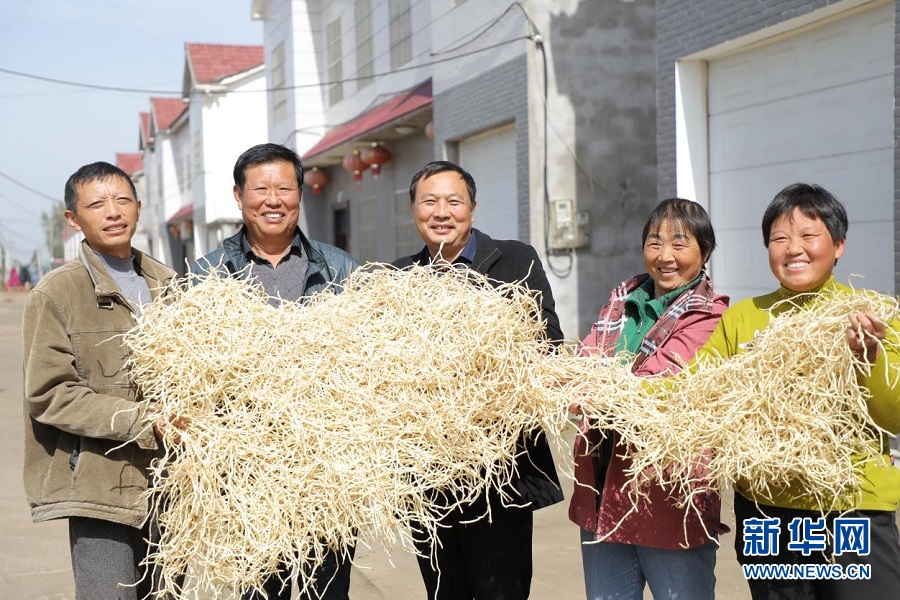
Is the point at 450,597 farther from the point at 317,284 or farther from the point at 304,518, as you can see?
the point at 317,284

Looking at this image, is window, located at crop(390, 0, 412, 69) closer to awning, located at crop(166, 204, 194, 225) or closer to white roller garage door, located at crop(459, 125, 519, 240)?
white roller garage door, located at crop(459, 125, 519, 240)

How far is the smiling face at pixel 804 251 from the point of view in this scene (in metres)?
2.37

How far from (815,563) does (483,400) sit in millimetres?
1017

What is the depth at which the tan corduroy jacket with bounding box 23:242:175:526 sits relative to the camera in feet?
7.98

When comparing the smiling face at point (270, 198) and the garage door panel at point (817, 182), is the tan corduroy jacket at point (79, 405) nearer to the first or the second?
the smiling face at point (270, 198)

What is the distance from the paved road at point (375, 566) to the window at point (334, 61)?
1159cm

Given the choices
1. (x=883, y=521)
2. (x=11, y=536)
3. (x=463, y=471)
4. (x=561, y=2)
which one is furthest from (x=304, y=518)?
(x=561, y=2)

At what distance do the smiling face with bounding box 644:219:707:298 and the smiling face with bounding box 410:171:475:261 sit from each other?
62cm

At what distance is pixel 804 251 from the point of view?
238 cm

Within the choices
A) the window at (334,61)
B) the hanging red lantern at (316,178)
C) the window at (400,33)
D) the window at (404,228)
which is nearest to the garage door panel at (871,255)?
the window at (404,228)

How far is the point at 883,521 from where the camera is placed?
2.30 metres

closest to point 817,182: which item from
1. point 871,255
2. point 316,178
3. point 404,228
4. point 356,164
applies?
point 871,255

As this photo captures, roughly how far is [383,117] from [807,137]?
7507 millimetres

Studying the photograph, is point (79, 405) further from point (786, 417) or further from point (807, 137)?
point (807, 137)
